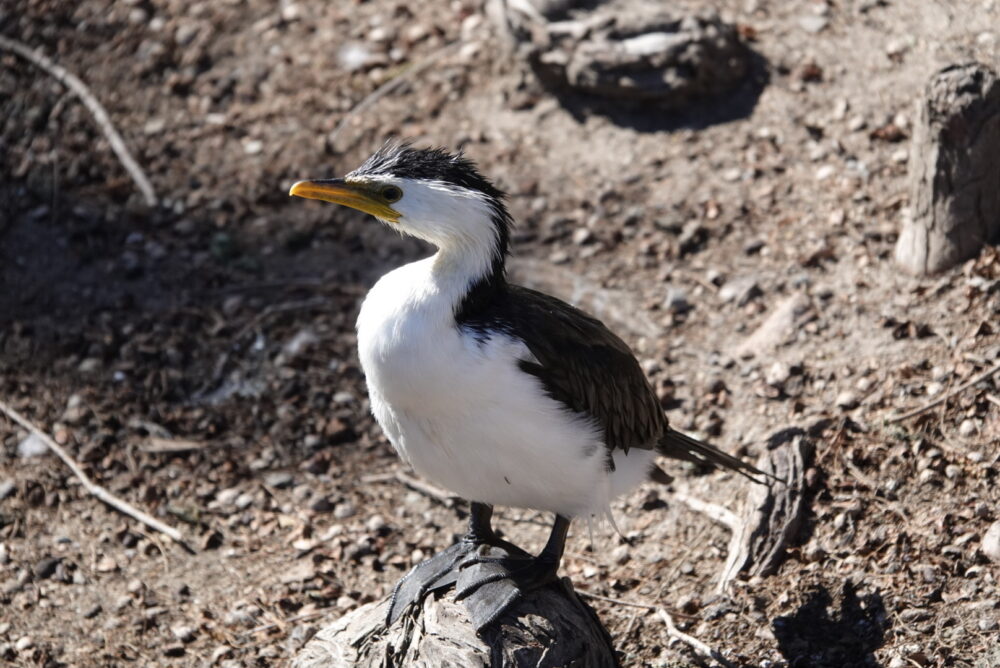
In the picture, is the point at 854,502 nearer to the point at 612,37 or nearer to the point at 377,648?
the point at 377,648

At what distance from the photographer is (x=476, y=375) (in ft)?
12.6

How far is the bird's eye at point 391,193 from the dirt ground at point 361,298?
198 centimetres

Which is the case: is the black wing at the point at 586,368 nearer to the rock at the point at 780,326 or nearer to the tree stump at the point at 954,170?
the rock at the point at 780,326

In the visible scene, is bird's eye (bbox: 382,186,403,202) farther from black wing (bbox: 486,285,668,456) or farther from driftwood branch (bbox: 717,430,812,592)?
driftwood branch (bbox: 717,430,812,592)

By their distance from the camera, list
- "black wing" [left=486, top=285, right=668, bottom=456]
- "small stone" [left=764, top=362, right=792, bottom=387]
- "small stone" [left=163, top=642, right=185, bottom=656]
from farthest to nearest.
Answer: "small stone" [left=764, top=362, right=792, bottom=387]
"small stone" [left=163, top=642, right=185, bottom=656]
"black wing" [left=486, top=285, right=668, bottom=456]

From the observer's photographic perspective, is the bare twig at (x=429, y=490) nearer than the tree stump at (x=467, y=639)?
No

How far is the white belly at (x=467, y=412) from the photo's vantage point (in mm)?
3826

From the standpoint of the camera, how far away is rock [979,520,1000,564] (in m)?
4.27

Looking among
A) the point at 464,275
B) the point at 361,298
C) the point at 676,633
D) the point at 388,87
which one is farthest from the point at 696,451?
the point at 388,87

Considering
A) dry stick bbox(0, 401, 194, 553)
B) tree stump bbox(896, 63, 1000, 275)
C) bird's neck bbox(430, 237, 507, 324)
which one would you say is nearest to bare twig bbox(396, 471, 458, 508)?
dry stick bbox(0, 401, 194, 553)

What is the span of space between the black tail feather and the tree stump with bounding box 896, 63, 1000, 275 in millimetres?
1636

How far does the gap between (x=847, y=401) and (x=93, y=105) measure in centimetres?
556

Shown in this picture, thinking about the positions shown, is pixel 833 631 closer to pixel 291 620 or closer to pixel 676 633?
pixel 676 633

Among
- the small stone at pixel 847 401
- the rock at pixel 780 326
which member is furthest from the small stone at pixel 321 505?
the small stone at pixel 847 401
